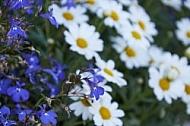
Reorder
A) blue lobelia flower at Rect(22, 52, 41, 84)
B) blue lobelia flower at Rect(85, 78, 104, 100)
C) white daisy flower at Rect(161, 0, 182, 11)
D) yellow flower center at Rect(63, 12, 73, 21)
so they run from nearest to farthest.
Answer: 1. blue lobelia flower at Rect(85, 78, 104, 100)
2. blue lobelia flower at Rect(22, 52, 41, 84)
3. yellow flower center at Rect(63, 12, 73, 21)
4. white daisy flower at Rect(161, 0, 182, 11)

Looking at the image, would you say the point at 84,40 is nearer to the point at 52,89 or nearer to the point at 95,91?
the point at 52,89

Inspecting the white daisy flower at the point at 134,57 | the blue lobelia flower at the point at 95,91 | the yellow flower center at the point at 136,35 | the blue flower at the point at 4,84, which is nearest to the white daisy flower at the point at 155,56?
the white daisy flower at the point at 134,57

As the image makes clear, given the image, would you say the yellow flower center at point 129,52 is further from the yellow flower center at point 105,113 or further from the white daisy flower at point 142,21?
the yellow flower center at point 105,113

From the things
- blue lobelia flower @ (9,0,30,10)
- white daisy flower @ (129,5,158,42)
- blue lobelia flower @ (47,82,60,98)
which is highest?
white daisy flower @ (129,5,158,42)

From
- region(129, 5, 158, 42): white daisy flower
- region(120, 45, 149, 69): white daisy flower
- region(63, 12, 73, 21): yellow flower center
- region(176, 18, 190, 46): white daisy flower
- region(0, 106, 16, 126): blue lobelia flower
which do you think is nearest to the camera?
region(0, 106, 16, 126): blue lobelia flower

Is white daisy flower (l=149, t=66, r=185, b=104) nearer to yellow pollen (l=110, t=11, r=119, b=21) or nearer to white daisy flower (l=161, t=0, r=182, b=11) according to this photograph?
yellow pollen (l=110, t=11, r=119, b=21)

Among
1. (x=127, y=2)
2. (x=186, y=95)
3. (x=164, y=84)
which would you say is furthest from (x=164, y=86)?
(x=127, y=2)

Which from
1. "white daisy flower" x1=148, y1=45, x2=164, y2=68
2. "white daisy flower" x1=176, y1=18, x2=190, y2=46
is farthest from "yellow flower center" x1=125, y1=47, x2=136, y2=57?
"white daisy flower" x1=176, y1=18, x2=190, y2=46
